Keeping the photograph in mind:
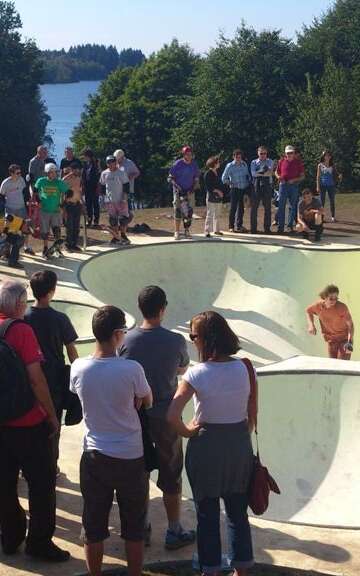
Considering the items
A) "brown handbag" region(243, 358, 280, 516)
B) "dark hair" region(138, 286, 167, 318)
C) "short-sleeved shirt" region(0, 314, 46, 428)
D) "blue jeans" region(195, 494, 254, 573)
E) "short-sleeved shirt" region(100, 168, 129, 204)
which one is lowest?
"blue jeans" region(195, 494, 254, 573)

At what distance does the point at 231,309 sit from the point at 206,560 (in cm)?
1035

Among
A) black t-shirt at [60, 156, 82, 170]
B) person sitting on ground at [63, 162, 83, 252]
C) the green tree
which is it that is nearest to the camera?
person sitting on ground at [63, 162, 83, 252]

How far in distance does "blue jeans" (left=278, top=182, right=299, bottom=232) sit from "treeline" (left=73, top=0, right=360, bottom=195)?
779 inches

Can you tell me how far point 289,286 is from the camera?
15.0 m

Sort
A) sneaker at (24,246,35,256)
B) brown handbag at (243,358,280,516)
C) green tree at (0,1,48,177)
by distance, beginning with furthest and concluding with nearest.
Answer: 1. green tree at (0,1,48,177)
2. sneaker at (24,246,35,256)
3. brown handbag at (243,358,280,516)

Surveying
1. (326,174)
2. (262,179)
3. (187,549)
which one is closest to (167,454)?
(187,549)

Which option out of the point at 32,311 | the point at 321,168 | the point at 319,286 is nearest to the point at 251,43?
the point at 321,168

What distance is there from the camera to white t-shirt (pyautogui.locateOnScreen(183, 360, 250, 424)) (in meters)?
4.52

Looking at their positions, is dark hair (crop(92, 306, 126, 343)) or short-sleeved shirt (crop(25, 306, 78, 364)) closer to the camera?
dark hair (crop(92, 306, 126, 343))

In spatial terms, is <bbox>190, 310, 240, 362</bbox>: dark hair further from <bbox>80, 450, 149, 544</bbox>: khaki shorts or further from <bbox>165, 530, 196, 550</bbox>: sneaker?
<bbox>165, 530, 196, 550</bbox>: sneaker

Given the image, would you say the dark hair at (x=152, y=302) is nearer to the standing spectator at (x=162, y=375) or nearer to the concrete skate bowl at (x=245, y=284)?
the standing spectator at (x=162, y=375)

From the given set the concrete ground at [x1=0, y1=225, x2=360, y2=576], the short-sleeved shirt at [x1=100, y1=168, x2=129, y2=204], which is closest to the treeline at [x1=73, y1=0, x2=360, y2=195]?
the short-sleeved shirt at [x1=100, y1=168, x2=129, y2=204]

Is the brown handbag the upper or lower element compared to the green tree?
lower

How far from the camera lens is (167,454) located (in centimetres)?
532
